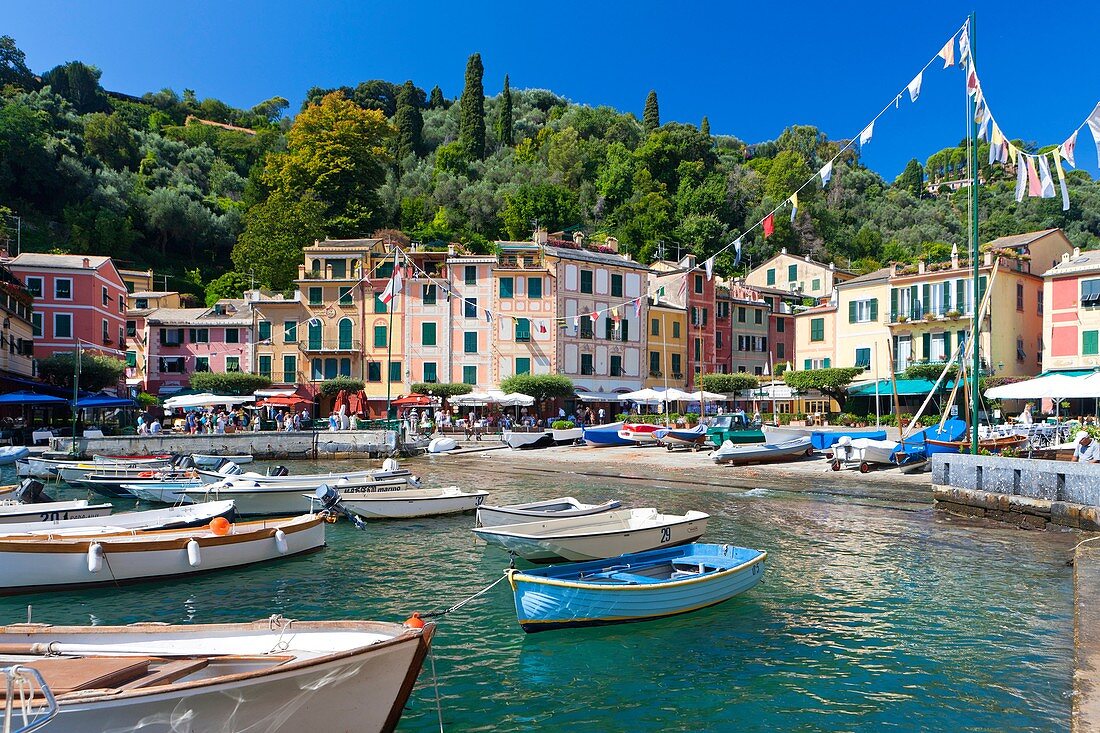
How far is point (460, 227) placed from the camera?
81.8m

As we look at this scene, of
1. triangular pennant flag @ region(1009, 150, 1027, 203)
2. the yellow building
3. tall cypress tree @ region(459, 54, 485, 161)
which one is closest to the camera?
triangular pennant flag @ region(1009, 150, 1027, 203)

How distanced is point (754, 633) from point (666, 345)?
48850mm

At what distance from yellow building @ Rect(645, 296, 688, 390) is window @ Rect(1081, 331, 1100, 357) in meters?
25.3

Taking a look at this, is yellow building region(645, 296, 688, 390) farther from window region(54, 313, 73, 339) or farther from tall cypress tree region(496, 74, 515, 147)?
tall cypress tree region(496, 74, 515, 147)

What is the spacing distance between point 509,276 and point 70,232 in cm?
4881

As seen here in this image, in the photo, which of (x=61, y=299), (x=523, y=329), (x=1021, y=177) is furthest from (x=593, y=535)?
(x=61, y=299)

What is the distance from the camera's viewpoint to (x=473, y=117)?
4038 inches

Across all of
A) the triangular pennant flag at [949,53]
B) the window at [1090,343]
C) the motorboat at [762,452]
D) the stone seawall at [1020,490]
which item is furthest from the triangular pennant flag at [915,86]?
the window at [1090,343]

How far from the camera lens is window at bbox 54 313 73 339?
55281 mm

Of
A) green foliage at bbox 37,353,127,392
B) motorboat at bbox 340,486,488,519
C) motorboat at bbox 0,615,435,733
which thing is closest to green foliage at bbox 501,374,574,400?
green foliage at bbox 37,353,127,392

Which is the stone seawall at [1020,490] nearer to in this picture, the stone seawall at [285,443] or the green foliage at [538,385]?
the stone seawall at [285,443]

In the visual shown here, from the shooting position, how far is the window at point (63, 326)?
181 ft

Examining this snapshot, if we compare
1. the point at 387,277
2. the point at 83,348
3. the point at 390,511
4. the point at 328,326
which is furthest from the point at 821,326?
the point at 83,348

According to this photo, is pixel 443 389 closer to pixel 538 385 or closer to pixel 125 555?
pixel 538 385
